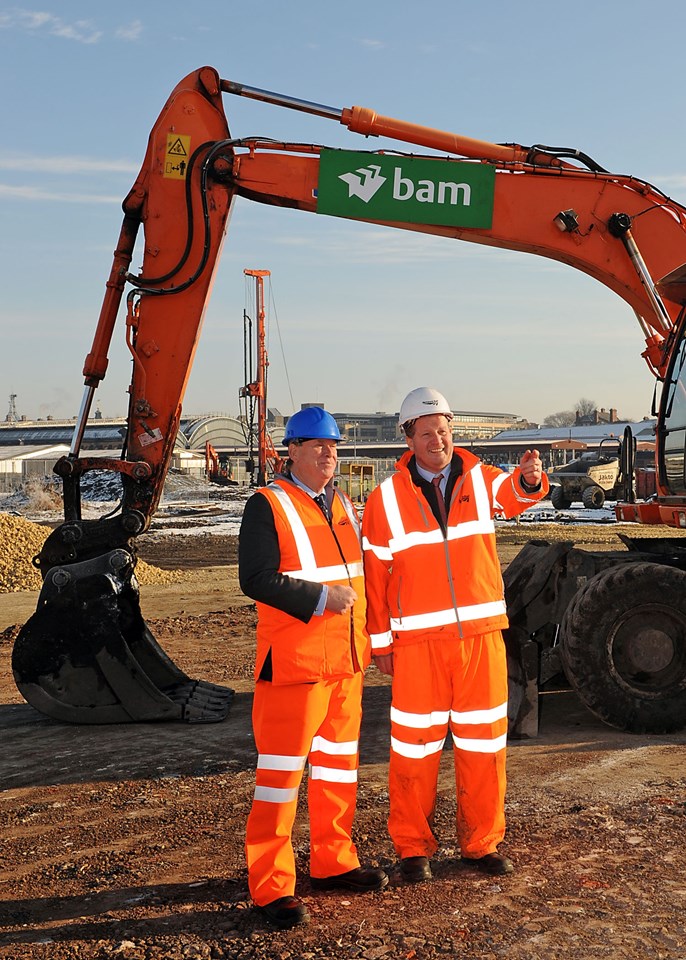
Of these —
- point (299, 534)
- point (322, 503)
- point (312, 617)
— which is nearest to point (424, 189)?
point (322, 503)

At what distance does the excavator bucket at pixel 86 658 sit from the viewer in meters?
6.23

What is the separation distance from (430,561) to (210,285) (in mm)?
3551

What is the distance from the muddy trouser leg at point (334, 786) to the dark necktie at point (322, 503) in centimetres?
67

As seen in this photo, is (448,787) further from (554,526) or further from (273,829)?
(554,526)

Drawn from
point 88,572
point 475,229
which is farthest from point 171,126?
point 88,572

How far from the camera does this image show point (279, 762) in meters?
3.54

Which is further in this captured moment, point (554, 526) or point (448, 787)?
point (554, 526)

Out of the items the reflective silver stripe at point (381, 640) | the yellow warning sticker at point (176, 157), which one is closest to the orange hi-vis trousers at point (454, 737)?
the reflective silver stripe at point (381, 640)

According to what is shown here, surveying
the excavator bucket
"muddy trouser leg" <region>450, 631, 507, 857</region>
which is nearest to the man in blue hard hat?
"muddy trouser leg" <region>450, 631, 507, 857</region>

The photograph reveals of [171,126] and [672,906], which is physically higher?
[171,126]

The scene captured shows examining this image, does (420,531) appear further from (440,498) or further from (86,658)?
(86,658)

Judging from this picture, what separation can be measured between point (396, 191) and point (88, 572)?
3440mm

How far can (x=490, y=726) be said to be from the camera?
153 inches

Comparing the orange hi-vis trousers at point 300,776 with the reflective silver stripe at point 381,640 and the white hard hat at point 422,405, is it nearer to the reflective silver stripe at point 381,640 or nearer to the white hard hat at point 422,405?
the reflective silver stripe at point 381,640
